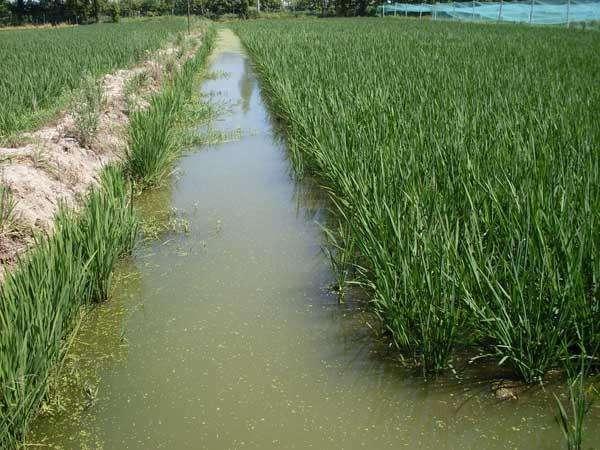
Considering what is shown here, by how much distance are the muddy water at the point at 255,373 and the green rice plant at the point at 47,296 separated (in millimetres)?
153

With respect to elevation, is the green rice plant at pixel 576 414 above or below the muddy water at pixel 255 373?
above

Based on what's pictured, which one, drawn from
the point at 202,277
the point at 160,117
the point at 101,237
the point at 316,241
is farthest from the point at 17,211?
the point at 160,117

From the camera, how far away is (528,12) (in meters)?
22.7

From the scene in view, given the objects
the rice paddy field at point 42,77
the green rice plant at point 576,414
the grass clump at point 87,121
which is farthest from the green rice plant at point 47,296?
the rice paddy field at point 42,77

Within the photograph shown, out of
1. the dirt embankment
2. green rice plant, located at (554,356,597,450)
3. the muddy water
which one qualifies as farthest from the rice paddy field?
green rice plant, located at (554,356,597,450)

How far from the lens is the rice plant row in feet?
6.27

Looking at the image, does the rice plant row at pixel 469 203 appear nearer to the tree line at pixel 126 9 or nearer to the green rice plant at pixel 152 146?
the green rice plant at pixel 152 146

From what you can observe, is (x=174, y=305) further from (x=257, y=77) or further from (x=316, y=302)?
(x=257, y=77)

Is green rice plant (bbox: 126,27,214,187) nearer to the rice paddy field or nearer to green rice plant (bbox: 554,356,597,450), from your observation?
the rice paddy field

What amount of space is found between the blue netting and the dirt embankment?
56.3 ft

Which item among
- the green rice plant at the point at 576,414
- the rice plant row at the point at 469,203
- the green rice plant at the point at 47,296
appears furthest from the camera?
the rice plant row at the point at 469,203

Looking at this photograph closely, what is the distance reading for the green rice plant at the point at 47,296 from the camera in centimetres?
166

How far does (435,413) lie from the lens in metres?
1.85

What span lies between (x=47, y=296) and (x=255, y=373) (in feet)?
2.63
